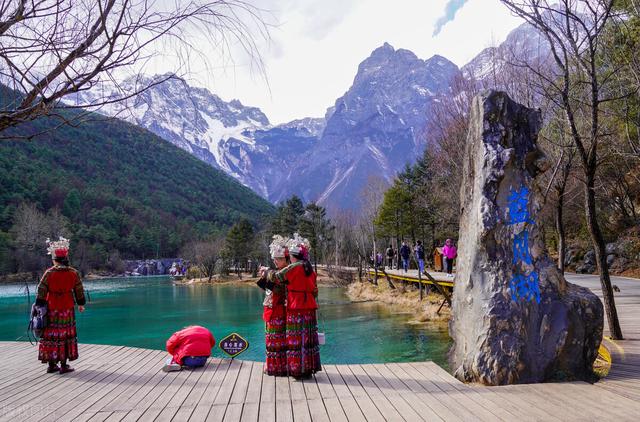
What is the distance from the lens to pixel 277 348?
564 cm

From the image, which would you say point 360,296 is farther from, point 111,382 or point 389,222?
point 111,382

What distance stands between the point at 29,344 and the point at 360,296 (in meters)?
21.8

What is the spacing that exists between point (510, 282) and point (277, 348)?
9.48 feet

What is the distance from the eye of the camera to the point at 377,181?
1815 inches

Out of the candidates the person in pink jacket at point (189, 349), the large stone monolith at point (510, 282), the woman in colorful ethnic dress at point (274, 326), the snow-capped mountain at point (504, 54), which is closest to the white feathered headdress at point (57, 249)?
the person in pink jacket at point (189, 349)

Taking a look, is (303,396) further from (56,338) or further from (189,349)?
(56,338)

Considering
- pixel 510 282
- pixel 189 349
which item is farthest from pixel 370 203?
pixel 510 282

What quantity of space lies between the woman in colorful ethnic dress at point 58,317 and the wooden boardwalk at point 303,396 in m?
0.24

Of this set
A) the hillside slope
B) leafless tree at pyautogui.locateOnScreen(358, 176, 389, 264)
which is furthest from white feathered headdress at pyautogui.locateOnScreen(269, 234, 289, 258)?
the hillside slope

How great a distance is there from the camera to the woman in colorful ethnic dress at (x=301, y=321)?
5.46 m

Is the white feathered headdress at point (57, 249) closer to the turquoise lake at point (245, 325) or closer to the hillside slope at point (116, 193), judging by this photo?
the turquoise lake at point (245, 325)

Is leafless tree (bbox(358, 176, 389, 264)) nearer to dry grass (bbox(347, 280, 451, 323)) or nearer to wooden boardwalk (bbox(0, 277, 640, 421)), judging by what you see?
dry grass (bbox(347, 280, 451, 323))

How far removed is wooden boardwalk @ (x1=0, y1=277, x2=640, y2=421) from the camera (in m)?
4.18

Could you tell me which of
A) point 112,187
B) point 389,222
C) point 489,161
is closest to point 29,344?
point 489,161
